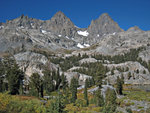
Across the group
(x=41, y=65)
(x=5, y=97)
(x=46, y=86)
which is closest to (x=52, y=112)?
(x=5, y=97)

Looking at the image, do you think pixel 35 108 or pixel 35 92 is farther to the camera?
pixel 35 92

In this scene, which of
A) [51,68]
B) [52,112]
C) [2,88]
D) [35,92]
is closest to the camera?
[52,112]

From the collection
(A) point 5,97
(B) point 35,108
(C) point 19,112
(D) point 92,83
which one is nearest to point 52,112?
(B) point 35,108

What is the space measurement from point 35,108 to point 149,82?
6351 inches

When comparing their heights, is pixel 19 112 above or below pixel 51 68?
below

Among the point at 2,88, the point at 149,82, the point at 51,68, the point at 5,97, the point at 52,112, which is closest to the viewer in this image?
the point at 5,97

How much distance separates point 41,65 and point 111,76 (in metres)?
81.8

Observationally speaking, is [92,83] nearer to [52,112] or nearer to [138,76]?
[138,76]

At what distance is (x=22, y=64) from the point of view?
7111 inches

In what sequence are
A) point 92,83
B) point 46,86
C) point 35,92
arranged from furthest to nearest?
1. point 92,83
2. point 46,86
3. point 35,92

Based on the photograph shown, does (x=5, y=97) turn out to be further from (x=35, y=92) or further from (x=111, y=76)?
(x=111, y=76)

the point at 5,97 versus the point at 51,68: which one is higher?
the point at 51,68

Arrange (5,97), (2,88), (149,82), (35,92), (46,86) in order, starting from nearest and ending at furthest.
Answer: (5,97), (35,92), (2,88), (46,86), (149,82)

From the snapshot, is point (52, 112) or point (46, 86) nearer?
point (52, 112)
